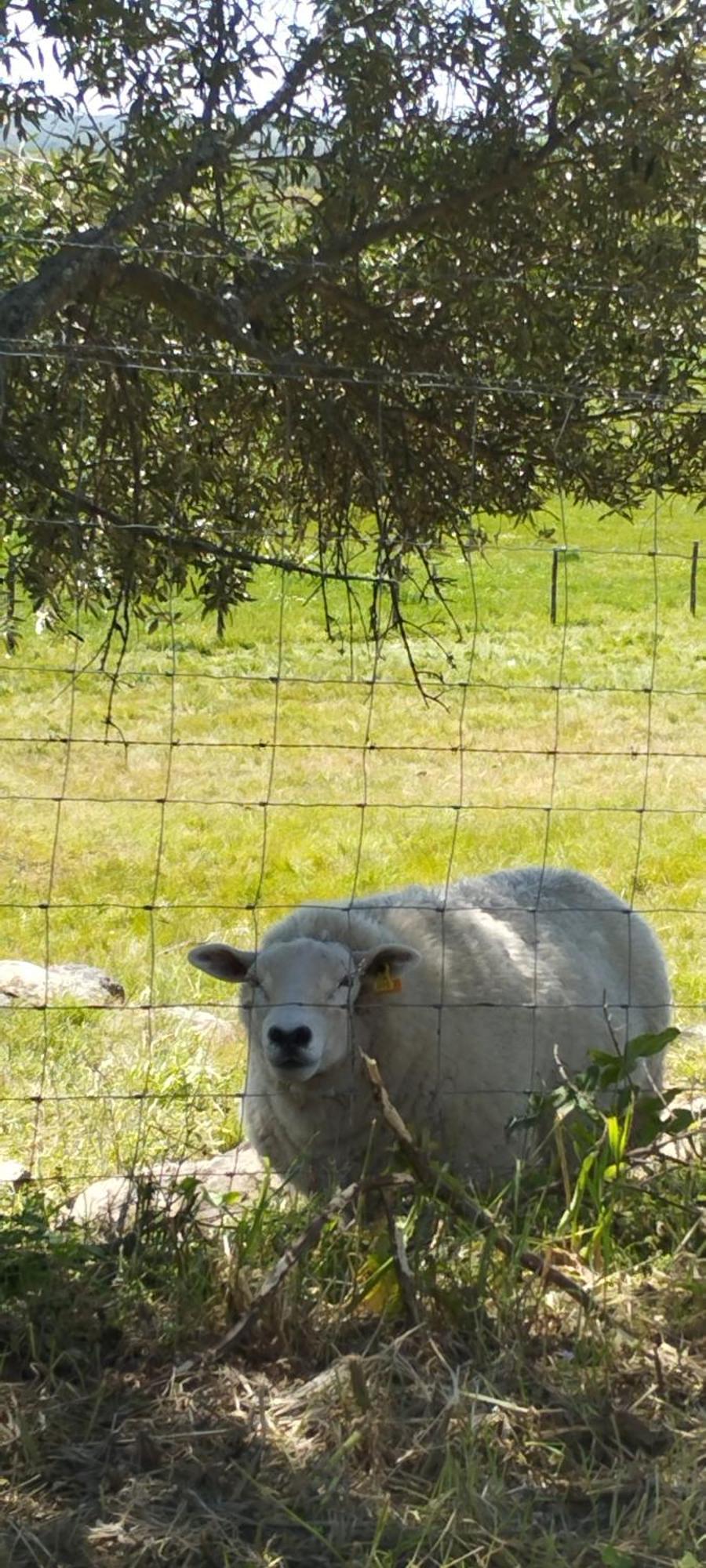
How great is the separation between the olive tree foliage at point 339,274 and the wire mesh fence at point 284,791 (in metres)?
0.19

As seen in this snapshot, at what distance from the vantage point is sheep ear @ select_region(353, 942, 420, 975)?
4816 millimetres

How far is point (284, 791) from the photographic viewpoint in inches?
448

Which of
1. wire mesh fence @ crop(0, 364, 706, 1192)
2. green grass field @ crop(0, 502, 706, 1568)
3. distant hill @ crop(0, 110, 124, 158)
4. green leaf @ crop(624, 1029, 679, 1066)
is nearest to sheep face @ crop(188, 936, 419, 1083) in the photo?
wire mesh fence @ crop(0, 364, 706, 1192)

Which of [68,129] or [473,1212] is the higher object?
[68,129]

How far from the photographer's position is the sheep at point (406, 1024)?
483 cm

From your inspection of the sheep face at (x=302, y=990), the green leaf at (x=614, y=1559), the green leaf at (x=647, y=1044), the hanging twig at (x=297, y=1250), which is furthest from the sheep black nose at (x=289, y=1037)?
the green leaf at (x=614, y=1559)

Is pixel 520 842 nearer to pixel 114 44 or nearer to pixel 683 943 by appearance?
pixel 683 943

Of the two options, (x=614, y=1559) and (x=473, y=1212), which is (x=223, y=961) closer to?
(x=473, y=1212)

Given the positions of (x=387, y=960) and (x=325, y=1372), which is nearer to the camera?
(x=325, y=1372)

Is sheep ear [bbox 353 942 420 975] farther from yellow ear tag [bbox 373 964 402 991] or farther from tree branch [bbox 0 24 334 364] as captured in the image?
tree branch [bbox 0 24 334 364]

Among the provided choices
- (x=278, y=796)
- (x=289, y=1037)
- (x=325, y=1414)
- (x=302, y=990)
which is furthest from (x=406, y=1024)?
(x=278, y=796)

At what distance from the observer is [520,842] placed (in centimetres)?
988

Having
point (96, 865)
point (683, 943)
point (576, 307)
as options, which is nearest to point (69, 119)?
point (576, 307)

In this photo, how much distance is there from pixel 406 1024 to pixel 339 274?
230 cm
